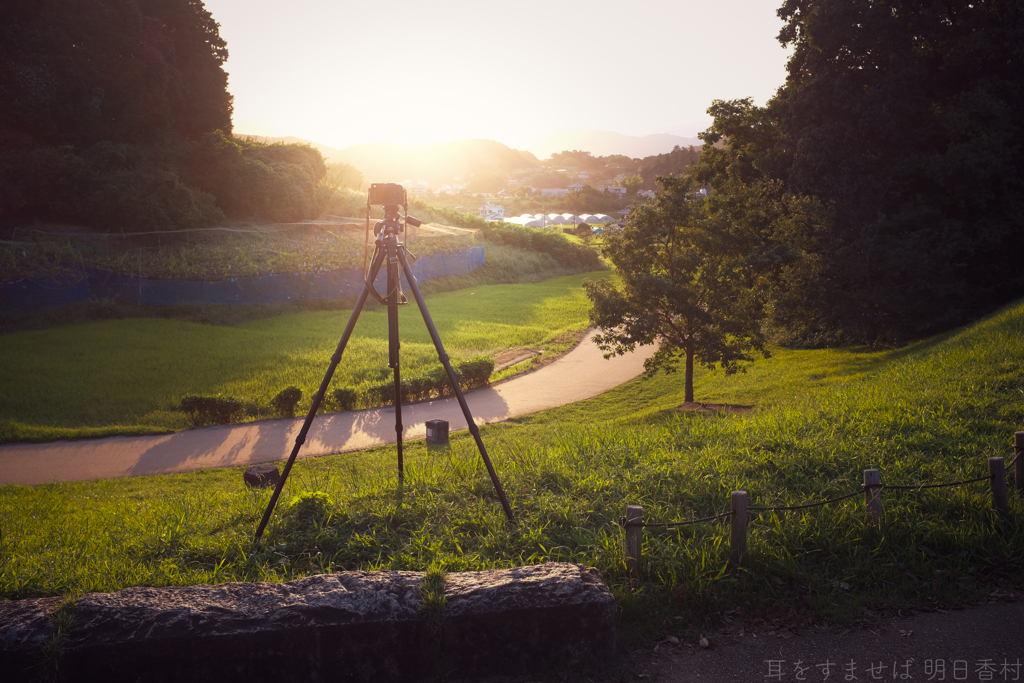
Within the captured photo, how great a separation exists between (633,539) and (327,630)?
1913mm

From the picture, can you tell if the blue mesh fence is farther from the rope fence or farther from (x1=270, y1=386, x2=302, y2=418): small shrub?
the rope fence

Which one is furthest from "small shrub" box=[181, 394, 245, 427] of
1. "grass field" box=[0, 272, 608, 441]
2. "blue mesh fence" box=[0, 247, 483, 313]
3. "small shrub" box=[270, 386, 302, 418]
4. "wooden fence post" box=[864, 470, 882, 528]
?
"wooden fence post" box=[864, 470, 882, 528]

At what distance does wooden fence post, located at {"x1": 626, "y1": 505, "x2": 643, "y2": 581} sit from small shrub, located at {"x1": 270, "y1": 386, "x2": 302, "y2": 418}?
9.90 m

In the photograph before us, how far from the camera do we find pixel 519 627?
3.52 m

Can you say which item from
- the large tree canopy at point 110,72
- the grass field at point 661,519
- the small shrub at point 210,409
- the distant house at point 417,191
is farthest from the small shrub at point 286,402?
the distant house at point 417,191

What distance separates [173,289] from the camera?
71.8ft

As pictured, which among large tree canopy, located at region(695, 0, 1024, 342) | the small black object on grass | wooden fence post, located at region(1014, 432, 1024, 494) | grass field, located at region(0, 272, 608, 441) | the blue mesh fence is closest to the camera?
wooden fence post, located at region(1014, 432, 1024, 494)

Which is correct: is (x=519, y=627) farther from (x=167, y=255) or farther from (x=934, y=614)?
(x=167, y=255)

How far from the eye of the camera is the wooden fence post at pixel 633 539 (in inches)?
161

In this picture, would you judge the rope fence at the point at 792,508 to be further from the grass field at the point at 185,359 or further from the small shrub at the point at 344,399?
the grass field at the point at 185,359

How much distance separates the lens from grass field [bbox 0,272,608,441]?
40.5 feet

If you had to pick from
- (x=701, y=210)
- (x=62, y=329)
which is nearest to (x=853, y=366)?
(x=701, y=210)

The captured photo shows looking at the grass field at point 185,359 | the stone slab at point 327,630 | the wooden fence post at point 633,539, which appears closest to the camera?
the stone slab at point 327,630

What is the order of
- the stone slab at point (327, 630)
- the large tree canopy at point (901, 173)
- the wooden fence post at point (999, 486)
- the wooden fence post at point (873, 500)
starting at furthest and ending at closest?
the large tree canopy at point (901, 173) → the wooden fence post at point (999, 486) → the wooden fence post at point (873, 500) → the stone slab at point (327, 630)
